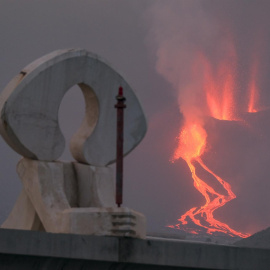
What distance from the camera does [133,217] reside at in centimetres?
1575

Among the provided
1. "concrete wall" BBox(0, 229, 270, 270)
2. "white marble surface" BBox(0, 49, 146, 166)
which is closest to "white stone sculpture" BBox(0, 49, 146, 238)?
"white marble surface" BBox(0, 49, 146, 166)

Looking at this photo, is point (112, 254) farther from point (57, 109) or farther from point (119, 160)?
point (57, 109)

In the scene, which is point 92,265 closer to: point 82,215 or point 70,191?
point 82,215

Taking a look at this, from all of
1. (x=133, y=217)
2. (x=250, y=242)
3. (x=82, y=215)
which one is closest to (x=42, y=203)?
(x=82, y=215)

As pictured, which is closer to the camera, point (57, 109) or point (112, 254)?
point (112, 254)

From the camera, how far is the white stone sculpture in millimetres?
16078

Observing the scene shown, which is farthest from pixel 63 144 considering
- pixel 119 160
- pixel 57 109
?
pixel 119 160

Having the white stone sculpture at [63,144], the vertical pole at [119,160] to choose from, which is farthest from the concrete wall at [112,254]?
the vertical pole at [119,160]

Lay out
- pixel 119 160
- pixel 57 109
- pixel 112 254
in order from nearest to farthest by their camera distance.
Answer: pixel 112 254 → pixel 119 160 → pixel 57 109

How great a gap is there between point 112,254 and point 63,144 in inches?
136

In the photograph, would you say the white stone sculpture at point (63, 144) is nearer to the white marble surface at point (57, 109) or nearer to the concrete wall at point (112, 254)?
the white marble surface at point (57, 109)

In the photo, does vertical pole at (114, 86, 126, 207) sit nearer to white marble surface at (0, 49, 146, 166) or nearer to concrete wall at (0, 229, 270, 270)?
concrete wall at (0, 229, 270, 270)

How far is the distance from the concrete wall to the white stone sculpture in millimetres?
530

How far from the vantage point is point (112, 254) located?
15.0m
